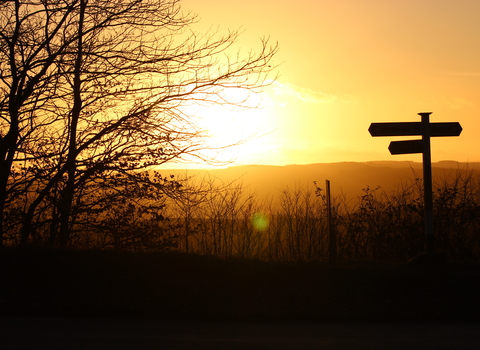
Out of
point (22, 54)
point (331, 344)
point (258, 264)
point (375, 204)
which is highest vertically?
point (22, 54)

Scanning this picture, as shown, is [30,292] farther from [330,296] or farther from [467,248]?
[467,248]

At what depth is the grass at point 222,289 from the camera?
7.02 m

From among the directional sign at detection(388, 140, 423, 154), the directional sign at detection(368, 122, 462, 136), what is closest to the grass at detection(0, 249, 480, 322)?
the directional sign at detection(388, 140, 423, 154)

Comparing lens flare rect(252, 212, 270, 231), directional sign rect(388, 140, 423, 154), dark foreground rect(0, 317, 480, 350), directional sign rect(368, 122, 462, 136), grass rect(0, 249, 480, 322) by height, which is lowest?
dark foreground rect(0, 317, 480, 350)

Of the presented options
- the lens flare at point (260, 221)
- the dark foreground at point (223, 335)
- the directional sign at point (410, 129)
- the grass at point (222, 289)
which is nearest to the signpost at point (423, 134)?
the directional sign at point (410, 129)

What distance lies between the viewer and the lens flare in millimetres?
13133

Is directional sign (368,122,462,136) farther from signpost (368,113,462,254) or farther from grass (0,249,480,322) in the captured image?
grass (0,249,480,322)

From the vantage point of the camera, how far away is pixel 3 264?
27.3 feet

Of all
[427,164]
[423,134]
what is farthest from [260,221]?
[423,134]

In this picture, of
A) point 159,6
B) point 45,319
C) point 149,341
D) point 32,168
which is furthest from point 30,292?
point 159,6

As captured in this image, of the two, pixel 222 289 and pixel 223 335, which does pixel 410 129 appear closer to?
pixel 222 289

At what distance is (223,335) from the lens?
613cm

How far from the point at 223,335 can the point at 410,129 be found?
5959 millimetres

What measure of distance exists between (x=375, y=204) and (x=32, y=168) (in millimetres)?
8405
